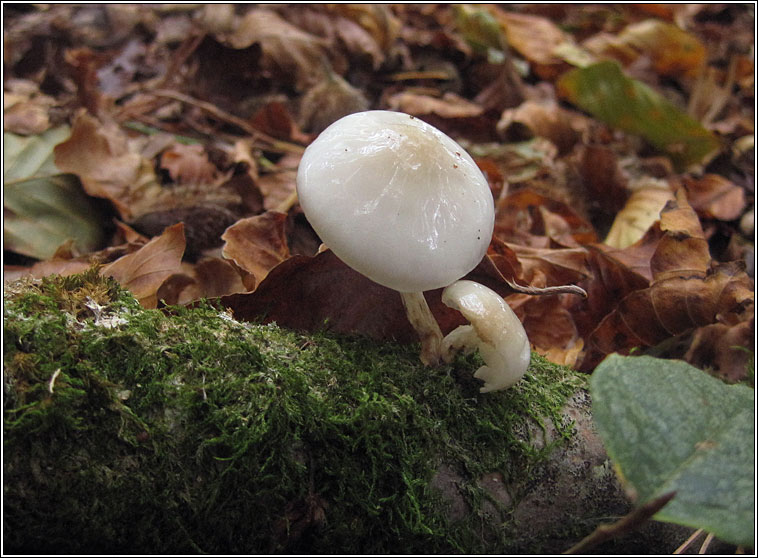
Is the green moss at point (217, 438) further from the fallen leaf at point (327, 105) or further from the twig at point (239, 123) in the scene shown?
the fallen leaf at point (327, 105)

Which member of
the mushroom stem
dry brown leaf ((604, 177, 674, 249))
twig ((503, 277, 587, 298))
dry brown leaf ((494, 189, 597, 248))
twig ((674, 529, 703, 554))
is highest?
twig ((503, 277, 587, 298))

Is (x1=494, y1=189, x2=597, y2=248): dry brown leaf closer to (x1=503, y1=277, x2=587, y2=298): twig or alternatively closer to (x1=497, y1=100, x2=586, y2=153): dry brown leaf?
(x1=497, y1=100, x2=586, y2=153): dry brown leaf

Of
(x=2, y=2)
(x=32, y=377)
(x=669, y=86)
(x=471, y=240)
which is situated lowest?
(x=669, y=86)

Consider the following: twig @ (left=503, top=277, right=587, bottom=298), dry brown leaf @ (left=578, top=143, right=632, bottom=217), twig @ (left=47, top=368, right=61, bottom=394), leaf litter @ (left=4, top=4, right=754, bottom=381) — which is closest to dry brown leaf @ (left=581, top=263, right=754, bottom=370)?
leaf litter @ (left=4, top=4, right=754, bottom=381)

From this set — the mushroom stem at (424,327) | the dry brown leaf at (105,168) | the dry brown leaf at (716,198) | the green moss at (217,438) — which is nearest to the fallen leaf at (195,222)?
the dry brown leaf at (105,168)

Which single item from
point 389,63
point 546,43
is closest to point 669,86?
point 546,43

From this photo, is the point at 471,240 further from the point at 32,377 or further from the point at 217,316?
the point at 32,377

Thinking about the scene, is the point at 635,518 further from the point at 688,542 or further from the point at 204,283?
the point at 204,283
